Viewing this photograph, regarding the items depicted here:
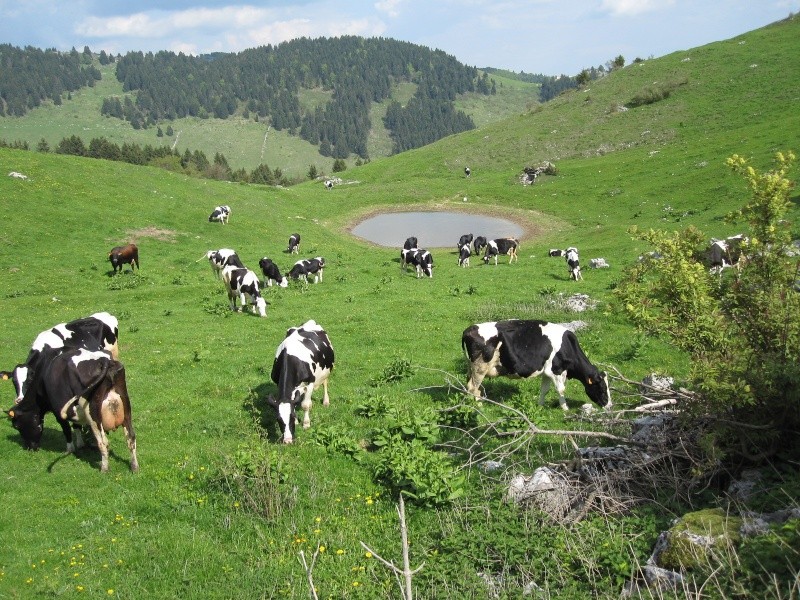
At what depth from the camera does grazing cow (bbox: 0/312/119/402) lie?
46.4 feet

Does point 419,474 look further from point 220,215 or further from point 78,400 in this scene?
point 220,215

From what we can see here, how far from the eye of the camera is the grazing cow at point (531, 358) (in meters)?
14.4

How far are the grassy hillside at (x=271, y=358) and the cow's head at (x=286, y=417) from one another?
33cm

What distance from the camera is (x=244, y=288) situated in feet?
82.9

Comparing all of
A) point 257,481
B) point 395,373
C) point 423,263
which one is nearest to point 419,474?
point 257,481

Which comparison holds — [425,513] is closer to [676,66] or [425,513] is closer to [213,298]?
[213,298]

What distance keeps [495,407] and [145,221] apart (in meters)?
34.8

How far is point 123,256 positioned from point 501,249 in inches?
941

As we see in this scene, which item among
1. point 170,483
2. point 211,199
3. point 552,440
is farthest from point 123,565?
point 211,199

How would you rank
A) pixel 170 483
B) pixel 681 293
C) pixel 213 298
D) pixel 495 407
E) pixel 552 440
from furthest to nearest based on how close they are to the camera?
1. pixel 213 298
2. pixel 495 407
3. pixel 552 440
4. pixel 170 483
5. pixel 681 293

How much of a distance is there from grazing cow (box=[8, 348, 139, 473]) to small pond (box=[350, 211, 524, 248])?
A: 37.1 meters

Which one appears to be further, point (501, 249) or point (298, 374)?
point (501, 249)

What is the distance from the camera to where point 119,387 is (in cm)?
1167

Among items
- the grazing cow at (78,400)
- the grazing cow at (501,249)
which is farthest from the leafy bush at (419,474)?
the grazing cow at (501,249)
